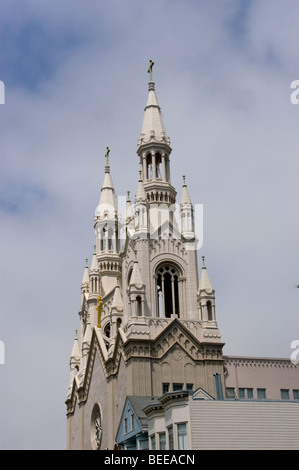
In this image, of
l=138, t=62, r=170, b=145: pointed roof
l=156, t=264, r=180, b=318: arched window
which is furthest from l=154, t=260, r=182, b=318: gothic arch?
l=138, t=62, r=170, b=145: pointed roof

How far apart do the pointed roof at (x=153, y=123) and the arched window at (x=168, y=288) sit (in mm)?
15111

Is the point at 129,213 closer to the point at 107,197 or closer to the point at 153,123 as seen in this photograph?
the point at 153,123

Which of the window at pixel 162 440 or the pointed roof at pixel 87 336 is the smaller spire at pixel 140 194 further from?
the window at pixel 162 440

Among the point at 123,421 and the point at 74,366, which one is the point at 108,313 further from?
the point at 123,421

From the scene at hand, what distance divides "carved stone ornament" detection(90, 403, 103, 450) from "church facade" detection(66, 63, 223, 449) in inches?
4.0

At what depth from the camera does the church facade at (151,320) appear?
63750 millimetres

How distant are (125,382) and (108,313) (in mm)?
20865

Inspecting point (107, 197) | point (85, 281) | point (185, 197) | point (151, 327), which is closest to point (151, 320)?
point (151, 327)

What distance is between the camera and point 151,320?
65.3 metres

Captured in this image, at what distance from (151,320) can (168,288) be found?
5.31 meters

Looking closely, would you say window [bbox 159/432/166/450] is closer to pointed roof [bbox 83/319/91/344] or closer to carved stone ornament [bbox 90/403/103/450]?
carved stone ornament [bbox 90/403/103/450]
